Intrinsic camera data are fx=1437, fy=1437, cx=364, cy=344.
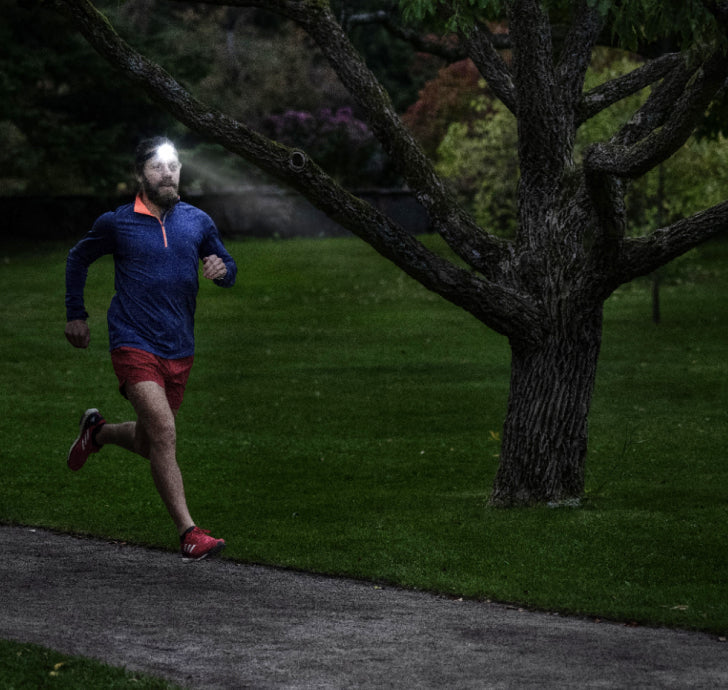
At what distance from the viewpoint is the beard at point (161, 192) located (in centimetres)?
720

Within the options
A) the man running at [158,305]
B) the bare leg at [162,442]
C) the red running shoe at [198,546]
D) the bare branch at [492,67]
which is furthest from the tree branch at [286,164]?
the red running shoe at [198,546]

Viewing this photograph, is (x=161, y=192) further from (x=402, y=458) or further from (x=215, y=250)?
(x=402, y=458)

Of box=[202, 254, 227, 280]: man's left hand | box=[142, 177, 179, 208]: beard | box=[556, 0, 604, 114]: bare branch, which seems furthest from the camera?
box=[556, 0, 604, 114]: bare branch

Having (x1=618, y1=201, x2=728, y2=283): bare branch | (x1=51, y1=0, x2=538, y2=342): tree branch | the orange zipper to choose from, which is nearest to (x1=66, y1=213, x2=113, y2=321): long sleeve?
the orange zipper

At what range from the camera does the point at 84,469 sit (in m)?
11.3

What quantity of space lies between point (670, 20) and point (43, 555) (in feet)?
13.9

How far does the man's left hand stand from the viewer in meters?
7.32

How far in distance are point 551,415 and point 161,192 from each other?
313 centimetres

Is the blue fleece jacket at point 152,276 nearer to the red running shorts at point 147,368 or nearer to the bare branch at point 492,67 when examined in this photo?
the red running shorts at point 147,368

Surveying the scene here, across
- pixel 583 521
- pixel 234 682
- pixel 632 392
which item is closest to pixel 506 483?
pixel 583 521

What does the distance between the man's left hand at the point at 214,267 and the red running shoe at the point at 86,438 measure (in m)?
1.19

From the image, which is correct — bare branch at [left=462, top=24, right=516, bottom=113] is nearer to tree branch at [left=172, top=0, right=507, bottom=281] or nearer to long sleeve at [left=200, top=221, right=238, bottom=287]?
tree branch at [left=172, top=0, right=507, bottom=281]

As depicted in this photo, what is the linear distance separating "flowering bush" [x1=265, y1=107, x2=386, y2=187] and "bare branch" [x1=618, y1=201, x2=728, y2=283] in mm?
39041

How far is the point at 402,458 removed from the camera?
1206cm
